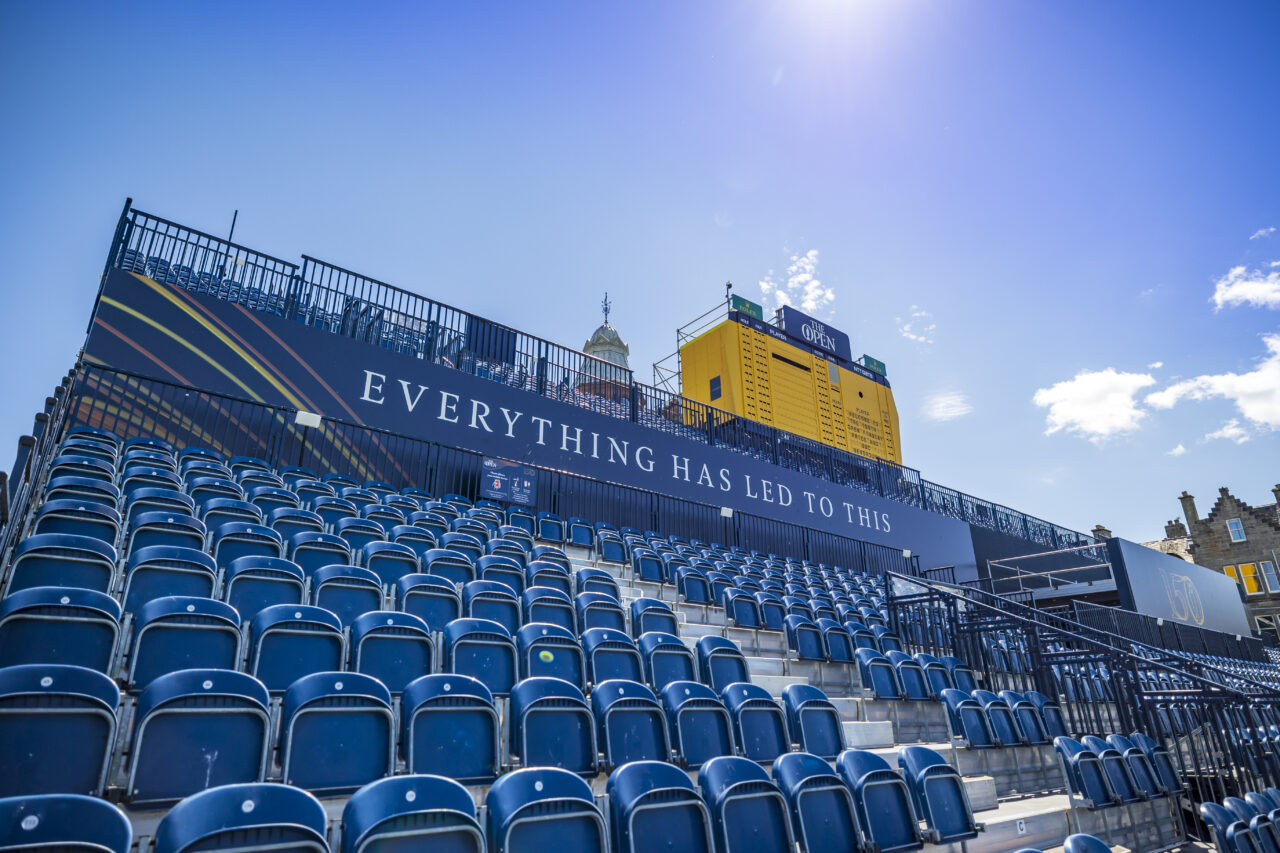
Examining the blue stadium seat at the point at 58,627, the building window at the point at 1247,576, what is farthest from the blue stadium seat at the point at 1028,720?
the building window at the point at 1247,576

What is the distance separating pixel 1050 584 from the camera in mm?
18422

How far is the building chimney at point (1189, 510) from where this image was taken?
112 ft

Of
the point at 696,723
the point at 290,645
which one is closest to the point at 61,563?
the point at 290,645

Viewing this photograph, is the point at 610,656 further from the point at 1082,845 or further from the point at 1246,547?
the point at 1246,547

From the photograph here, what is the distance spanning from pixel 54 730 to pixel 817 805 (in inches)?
131

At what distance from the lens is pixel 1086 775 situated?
511 cm

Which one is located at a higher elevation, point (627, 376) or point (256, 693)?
point (627, 376)

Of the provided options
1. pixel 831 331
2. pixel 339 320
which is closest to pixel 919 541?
pixel 831 331

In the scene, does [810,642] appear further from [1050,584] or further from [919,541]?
[1050,584]

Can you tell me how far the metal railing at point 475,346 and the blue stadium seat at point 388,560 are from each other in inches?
259

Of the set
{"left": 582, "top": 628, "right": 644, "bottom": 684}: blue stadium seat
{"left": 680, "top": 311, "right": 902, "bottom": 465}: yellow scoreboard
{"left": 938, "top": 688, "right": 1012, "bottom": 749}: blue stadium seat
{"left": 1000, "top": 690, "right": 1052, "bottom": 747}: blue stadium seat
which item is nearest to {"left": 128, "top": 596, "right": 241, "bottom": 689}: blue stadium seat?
{"left": 582, "top": 628, "right": 644, "bottom": 684}: blue stadium seat

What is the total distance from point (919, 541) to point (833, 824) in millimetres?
16108

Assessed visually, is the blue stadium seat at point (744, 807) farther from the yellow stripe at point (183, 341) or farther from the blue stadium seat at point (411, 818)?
the yellow stripe at point (183, 341)

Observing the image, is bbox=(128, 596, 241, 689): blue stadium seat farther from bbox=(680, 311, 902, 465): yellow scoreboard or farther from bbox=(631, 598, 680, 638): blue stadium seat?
bbox=(680, 311, 902, 465): yellow scoreboard
